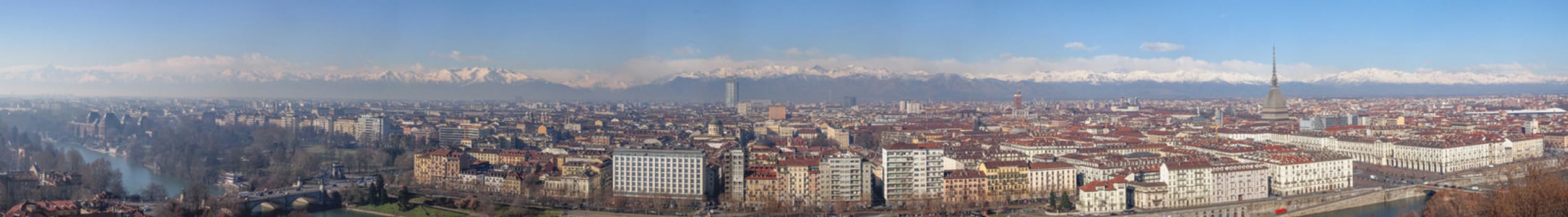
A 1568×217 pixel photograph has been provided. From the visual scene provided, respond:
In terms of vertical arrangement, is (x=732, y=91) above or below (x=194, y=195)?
above

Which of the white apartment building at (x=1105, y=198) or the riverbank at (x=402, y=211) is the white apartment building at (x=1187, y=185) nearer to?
the white apartment building at (x=1105, y=198)

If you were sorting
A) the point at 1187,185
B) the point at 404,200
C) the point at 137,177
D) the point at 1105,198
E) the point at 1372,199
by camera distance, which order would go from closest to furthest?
the point at 1105,198
the point at 1187,185
the point at 404,200
the point at 1372,199
the point at 137,177

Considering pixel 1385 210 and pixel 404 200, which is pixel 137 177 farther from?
pixel 1385 210

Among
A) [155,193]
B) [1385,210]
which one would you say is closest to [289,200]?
[155,193]

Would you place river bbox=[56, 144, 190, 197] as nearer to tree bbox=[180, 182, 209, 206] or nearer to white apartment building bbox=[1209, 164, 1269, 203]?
tree bbox=[180, 182, 209, 206]

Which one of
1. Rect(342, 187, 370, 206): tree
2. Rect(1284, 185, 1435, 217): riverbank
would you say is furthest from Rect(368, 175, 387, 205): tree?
Rect(1284, 185, 1435, 217): riverbank

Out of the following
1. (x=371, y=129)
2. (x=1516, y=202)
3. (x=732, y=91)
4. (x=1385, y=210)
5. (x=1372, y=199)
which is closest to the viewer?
(x=1516, y=202)

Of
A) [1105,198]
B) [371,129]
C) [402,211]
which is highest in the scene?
[371,129]
